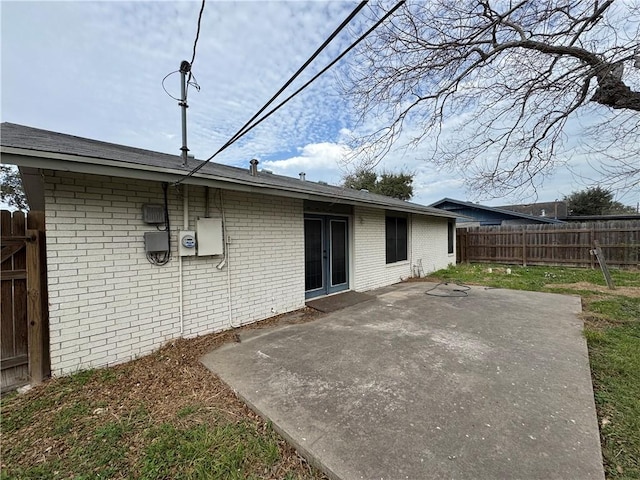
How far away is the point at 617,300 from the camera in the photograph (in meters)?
5.85

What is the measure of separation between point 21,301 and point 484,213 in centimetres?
1998

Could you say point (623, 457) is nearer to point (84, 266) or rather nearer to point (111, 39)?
point (84, 266)

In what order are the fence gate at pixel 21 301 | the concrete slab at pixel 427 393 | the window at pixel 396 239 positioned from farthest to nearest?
the window at pixel 396 239
the fence gate at pixel 21 301
the concrete slab at pixel 427 393

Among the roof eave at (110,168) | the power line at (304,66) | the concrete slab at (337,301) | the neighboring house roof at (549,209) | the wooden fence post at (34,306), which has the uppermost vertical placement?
the neighboring house roof at (549,209)

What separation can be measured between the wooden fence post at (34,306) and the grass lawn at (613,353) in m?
4.80

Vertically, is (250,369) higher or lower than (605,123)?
lower

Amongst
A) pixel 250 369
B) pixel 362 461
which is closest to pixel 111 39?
pixel 250 369

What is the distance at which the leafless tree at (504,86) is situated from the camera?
11.5ft

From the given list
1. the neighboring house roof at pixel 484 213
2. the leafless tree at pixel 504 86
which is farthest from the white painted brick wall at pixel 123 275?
the neighboring house roof at pixel 484 213

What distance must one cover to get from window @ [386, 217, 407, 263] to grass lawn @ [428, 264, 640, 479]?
1.90 m

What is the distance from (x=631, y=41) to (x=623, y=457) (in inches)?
171

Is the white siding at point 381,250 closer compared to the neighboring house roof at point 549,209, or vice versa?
the white siding at point 381,250

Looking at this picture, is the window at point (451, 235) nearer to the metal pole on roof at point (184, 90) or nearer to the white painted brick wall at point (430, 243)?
the white painted brick wall at point (430, 243)

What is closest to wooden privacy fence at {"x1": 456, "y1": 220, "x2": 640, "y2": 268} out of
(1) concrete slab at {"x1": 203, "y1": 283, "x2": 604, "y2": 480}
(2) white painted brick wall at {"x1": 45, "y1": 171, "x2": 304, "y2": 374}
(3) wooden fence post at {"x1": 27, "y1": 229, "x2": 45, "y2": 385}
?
(1) concrete slab at {"x1": 203, "y1": 283, "x2": 604, "y2": 480}
